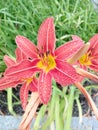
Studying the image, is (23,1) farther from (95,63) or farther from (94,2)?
(95,63)

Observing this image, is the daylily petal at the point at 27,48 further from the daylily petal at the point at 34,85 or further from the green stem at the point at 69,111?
the green stem at the point at 69,111

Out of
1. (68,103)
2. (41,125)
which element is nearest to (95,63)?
(68,103)

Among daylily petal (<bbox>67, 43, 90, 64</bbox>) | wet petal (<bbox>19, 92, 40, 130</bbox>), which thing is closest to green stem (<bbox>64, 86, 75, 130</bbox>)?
wet petal (<bbox>19, 92, 40, 130</bbox>)

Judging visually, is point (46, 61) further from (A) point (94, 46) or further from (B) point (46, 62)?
(A) point (94, 46)

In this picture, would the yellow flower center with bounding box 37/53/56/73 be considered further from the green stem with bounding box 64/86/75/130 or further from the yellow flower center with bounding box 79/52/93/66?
the green stem with bounding box 64/86/75/130

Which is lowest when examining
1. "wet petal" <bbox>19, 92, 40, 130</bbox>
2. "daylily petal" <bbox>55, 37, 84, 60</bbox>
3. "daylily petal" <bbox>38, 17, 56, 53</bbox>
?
"wet petal" <bbox>19, 92, 40, 130</bbox>

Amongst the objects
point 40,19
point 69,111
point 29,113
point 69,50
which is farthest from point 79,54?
point 40,19

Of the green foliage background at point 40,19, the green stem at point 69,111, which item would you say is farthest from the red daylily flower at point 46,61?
the green foliage background at point 40,19
